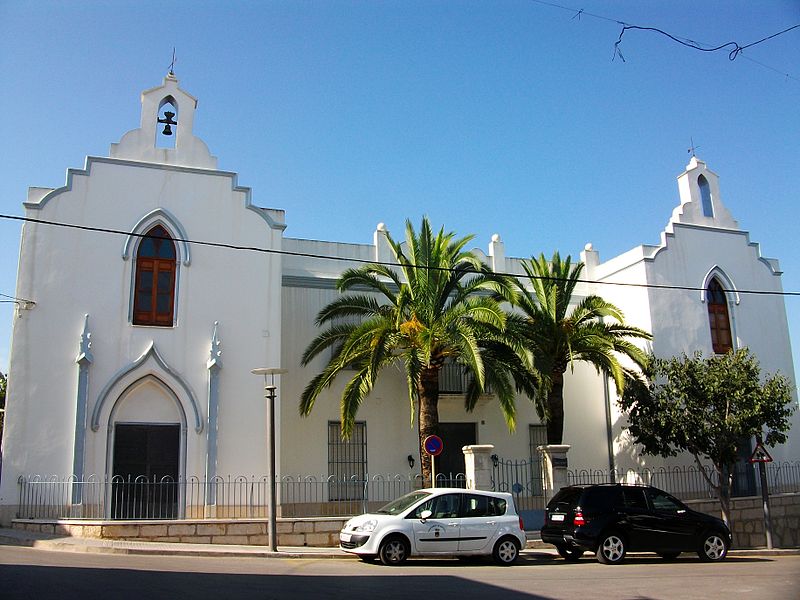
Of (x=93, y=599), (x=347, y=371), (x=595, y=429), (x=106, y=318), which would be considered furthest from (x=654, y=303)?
(x=93, y=599)

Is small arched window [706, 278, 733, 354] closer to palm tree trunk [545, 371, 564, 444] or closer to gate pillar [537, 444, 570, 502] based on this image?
palm tree trunk [545, 371, 564, 444]

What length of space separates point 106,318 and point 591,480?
13602mm

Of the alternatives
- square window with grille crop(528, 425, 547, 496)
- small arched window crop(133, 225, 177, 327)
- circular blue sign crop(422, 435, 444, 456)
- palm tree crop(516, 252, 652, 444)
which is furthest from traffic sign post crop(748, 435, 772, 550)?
small arched window crop(133, 225, 177, 327)

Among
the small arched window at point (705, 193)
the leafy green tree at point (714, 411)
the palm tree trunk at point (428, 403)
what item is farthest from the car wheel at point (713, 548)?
the small arched window at point (705, 193)

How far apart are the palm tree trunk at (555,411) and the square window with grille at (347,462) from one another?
5056 millimetres

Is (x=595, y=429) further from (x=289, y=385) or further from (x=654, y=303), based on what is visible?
(x=289, y=385)

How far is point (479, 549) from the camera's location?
14.4 meters

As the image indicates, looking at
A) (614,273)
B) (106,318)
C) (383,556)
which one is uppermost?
(614,273)

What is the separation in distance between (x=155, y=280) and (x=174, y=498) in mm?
5254

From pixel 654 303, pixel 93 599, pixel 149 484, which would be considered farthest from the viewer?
pixel 654 303

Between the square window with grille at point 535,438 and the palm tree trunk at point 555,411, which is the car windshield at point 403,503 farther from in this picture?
the square window with grille at point 535,438

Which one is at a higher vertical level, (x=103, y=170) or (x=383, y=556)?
(x=103, y=170)

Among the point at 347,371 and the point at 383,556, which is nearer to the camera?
the point at 383,556

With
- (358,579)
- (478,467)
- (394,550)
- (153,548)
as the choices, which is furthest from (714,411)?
(153,548)
